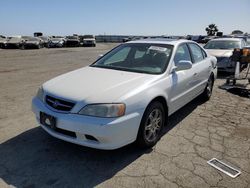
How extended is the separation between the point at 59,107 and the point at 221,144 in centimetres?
255

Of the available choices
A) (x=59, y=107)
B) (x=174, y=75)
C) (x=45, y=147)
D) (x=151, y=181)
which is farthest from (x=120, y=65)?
(x=151, y=181)

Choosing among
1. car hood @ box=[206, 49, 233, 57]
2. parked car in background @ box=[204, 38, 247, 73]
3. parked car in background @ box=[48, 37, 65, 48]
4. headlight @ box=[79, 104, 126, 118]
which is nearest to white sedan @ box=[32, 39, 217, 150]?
headlight @ box=[79, 104, 126, 118]

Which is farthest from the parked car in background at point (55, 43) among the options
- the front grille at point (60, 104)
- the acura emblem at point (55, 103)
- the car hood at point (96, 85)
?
the acura emblem at point (55, 103)

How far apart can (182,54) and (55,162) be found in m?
3.01

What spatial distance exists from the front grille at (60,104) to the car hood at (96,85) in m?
0.07

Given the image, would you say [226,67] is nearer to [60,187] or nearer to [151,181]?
[151,181]

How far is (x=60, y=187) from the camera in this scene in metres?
2.85

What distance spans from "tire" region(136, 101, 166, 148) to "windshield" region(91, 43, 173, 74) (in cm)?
66

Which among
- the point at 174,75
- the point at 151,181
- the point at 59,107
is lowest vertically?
the point at 151,181

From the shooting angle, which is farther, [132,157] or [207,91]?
[207,91]

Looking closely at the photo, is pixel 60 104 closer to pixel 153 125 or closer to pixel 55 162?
pixel 55 162

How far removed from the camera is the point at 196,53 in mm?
5641

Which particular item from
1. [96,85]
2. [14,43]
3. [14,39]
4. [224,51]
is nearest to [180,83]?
[96,85]

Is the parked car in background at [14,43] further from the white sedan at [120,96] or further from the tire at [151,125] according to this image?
the tire at [151,125]
